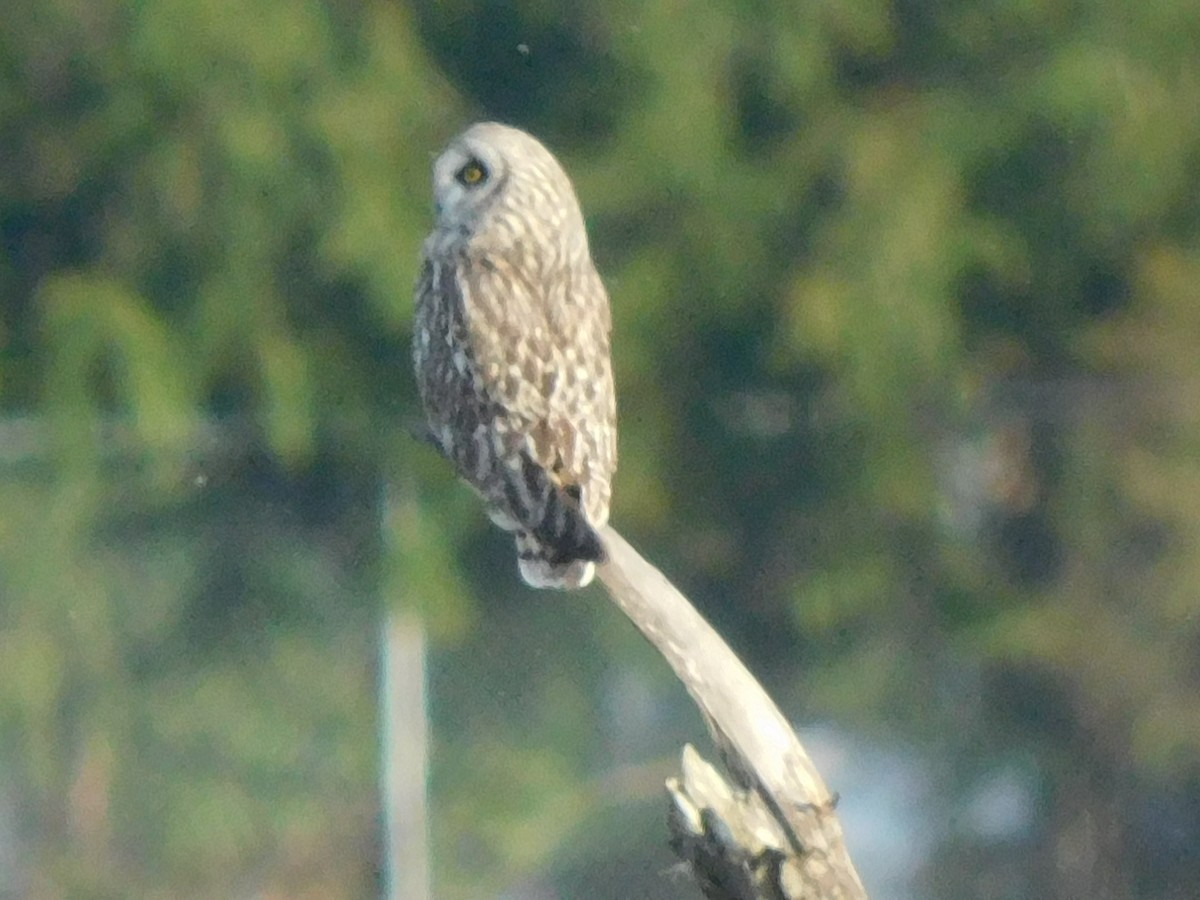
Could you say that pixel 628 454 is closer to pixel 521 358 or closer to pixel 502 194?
pixel 502 194

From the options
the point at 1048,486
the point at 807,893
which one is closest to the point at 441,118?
the point at 1048,486

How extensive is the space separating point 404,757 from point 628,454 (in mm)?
903

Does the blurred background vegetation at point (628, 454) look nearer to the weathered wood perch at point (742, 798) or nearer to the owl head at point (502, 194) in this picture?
the owl head at point (502, 194)

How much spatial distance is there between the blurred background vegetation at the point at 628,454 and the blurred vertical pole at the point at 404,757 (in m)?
0.04

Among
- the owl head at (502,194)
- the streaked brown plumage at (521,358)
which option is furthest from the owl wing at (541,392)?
the owl head at (502,194)

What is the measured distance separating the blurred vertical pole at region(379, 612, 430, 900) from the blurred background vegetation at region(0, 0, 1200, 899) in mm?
35

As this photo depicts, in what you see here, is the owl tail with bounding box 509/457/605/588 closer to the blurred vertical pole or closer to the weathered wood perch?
the weathered wood perch

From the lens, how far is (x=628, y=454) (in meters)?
4.23

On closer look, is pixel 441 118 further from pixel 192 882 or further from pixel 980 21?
pixel 192 882

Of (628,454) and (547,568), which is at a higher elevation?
(547,568)

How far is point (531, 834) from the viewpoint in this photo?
390 cm

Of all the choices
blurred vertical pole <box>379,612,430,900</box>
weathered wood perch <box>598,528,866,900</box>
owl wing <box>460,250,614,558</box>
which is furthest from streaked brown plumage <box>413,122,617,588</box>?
blurred vertical pole <box>379,612,430,900</box>

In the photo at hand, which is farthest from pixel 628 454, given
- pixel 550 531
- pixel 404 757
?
pixel 550 531

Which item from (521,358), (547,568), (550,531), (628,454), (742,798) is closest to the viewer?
(742,798)
